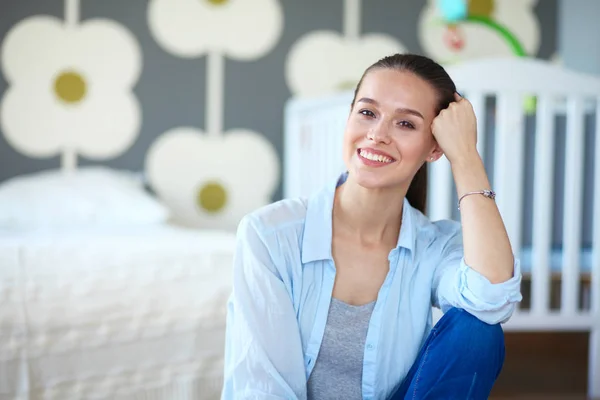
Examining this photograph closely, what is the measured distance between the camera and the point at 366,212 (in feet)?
4.23

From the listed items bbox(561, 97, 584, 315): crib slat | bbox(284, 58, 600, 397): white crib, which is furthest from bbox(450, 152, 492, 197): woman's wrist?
bbox(561, 97, 584, 315): crib slat

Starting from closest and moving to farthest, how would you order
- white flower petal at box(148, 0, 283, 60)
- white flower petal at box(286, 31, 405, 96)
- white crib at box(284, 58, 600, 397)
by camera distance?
white crib at box(284, 58, 600, 397)
white flower petal at box(148, 0, 283, 60)
white flower petal at box(286, 31, 405, 96)

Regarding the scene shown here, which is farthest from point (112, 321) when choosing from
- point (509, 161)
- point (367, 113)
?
point (509, 161)

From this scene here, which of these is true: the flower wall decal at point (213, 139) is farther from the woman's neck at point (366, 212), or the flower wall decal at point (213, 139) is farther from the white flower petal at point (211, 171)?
the woman's neck at point (366, 212)

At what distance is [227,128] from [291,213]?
1798 mm

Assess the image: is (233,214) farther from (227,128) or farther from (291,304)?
(291,304)

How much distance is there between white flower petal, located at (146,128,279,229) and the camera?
116 inches

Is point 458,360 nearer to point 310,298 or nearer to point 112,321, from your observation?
point 310,298

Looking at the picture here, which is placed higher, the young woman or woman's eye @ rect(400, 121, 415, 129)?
woman's eye @ rect(400, 121, 415, 129)

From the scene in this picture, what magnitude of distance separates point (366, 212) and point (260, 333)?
12.7 inches

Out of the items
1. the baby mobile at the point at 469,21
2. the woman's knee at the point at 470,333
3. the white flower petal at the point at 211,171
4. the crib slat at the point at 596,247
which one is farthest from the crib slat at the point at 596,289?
the white flower petal at the point at 211,171

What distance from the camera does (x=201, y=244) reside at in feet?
5.94

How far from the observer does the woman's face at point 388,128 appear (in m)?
1.21

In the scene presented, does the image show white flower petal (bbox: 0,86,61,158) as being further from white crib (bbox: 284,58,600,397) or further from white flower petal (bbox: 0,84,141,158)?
white crib (bbox: 284,58,600,397)
